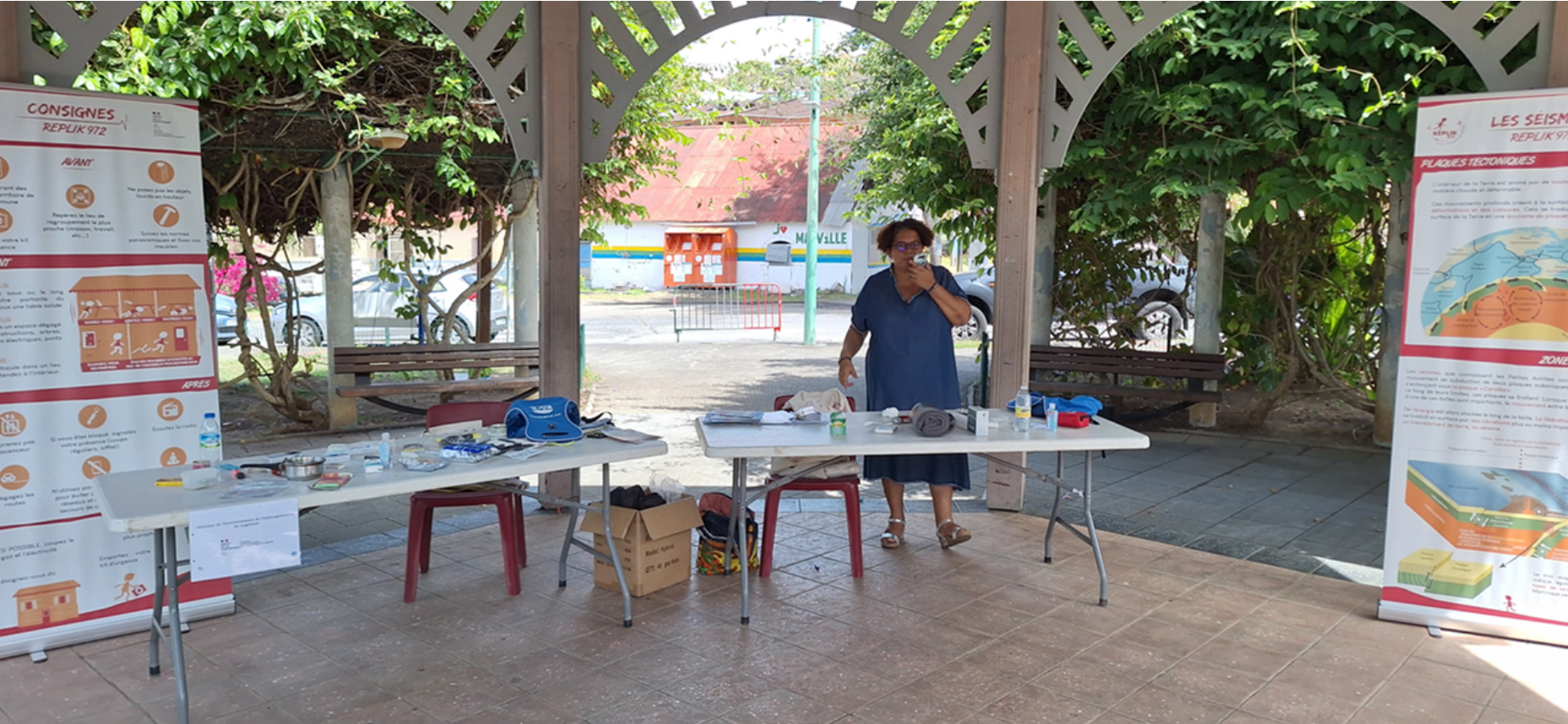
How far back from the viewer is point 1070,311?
10000 millimetres

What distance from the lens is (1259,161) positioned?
7371 millimetres

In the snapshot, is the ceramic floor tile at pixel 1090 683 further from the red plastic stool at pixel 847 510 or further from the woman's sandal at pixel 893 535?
the woman's sandal at pixel 893 535

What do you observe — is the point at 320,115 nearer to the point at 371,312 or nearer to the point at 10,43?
the point at 10,43

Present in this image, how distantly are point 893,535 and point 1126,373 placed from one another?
4.55m

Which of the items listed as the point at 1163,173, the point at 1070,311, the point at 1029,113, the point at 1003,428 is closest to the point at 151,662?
the point at 1003,428

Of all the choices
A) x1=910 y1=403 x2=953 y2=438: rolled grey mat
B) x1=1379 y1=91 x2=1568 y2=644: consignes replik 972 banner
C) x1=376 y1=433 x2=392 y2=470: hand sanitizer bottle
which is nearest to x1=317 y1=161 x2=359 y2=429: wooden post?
x1=376 y1=433 x2=392 y2=470: hand sanitizer bottle

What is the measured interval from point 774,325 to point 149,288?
14.8 metres

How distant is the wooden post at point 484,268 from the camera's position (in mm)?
10391

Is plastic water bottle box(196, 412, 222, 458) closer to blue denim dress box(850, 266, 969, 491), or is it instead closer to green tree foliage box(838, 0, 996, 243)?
blue denim dress box(850, 266, 969, 491)

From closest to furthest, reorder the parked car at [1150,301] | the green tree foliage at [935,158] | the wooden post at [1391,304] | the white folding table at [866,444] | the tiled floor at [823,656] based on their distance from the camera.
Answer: the tiled floor at [823,656]
the white folding table at [866,444]
the wooden post at [1391,304]
the green tree foliage at [935,158]
the parked car at [1150,301]

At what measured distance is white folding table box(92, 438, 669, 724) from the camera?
10.5 ft

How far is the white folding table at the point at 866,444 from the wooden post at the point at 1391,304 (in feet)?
14.6

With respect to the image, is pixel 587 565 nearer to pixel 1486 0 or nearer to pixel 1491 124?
pixel 1491 124

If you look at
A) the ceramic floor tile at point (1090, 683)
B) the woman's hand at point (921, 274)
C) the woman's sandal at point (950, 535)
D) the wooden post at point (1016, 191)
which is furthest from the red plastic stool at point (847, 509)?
the wooden post at point (1016, 191)
